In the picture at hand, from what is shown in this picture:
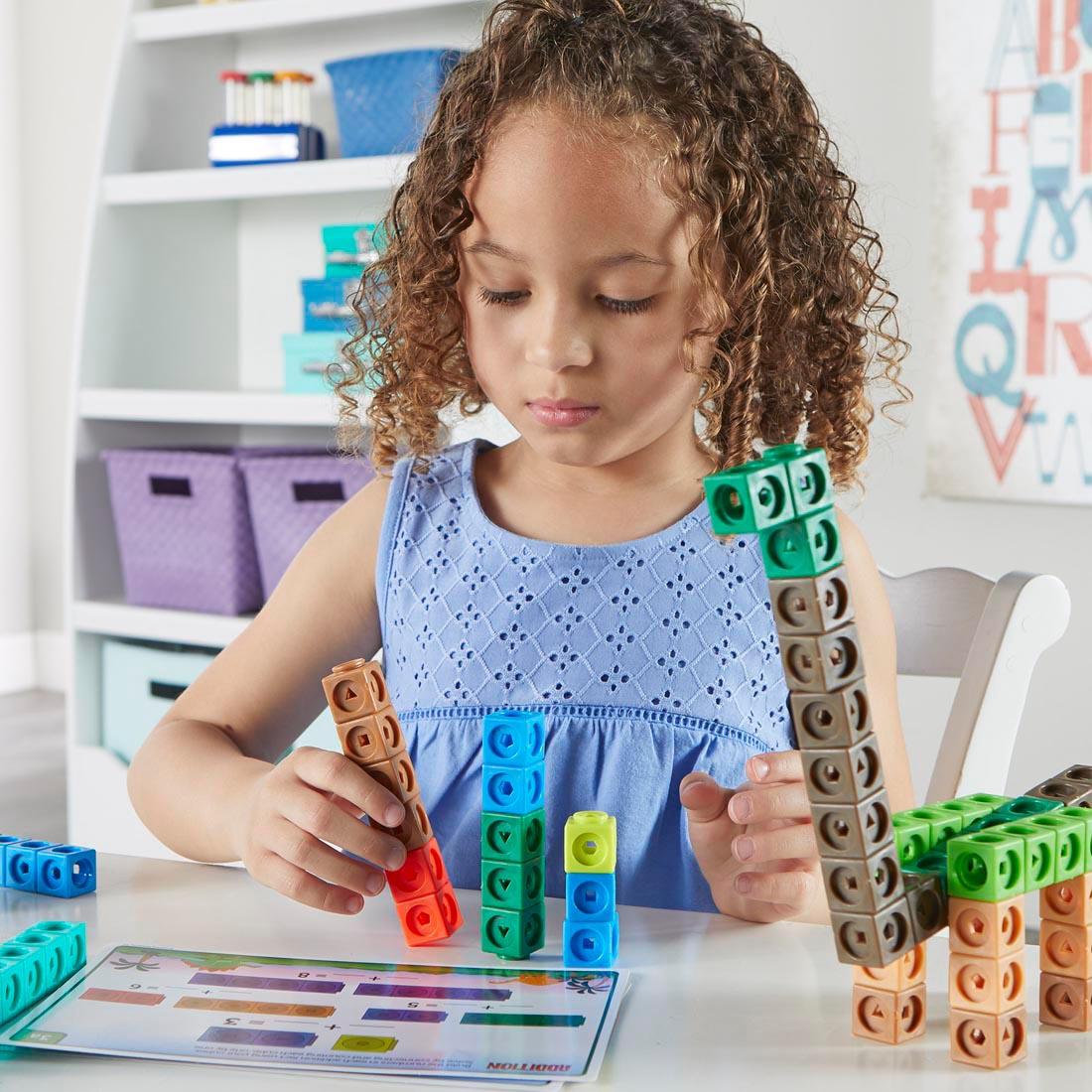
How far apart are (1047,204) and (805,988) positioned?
1481 mm

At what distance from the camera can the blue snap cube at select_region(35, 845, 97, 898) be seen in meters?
0.71

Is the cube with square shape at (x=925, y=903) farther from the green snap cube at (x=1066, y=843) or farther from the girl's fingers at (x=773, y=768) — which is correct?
the girl's fingers at (x=773, y=768)

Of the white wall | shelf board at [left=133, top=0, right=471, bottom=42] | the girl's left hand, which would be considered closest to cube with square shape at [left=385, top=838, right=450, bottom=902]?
the girl's left hand

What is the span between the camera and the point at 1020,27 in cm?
183

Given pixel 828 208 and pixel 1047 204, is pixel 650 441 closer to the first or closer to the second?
pixel 828 208

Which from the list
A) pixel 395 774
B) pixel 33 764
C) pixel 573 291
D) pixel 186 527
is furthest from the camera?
pixel 33 764

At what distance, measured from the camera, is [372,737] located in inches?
24.9

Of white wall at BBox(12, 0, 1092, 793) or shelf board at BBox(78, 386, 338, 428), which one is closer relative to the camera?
white wall at BBox(12, 0, 1092, 793)

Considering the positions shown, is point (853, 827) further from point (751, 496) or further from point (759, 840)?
point (759, 840)

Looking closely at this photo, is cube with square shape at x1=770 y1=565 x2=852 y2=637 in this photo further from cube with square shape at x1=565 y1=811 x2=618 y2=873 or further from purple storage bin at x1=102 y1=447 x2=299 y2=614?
purple storage bin at x1=102 y1=447 x2=299 y2=614

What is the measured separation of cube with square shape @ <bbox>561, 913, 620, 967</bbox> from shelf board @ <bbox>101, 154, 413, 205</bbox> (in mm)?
1540

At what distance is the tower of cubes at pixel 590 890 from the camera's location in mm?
612

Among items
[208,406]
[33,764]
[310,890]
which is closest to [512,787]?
[310,890]

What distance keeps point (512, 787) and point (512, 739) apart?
0.02m
